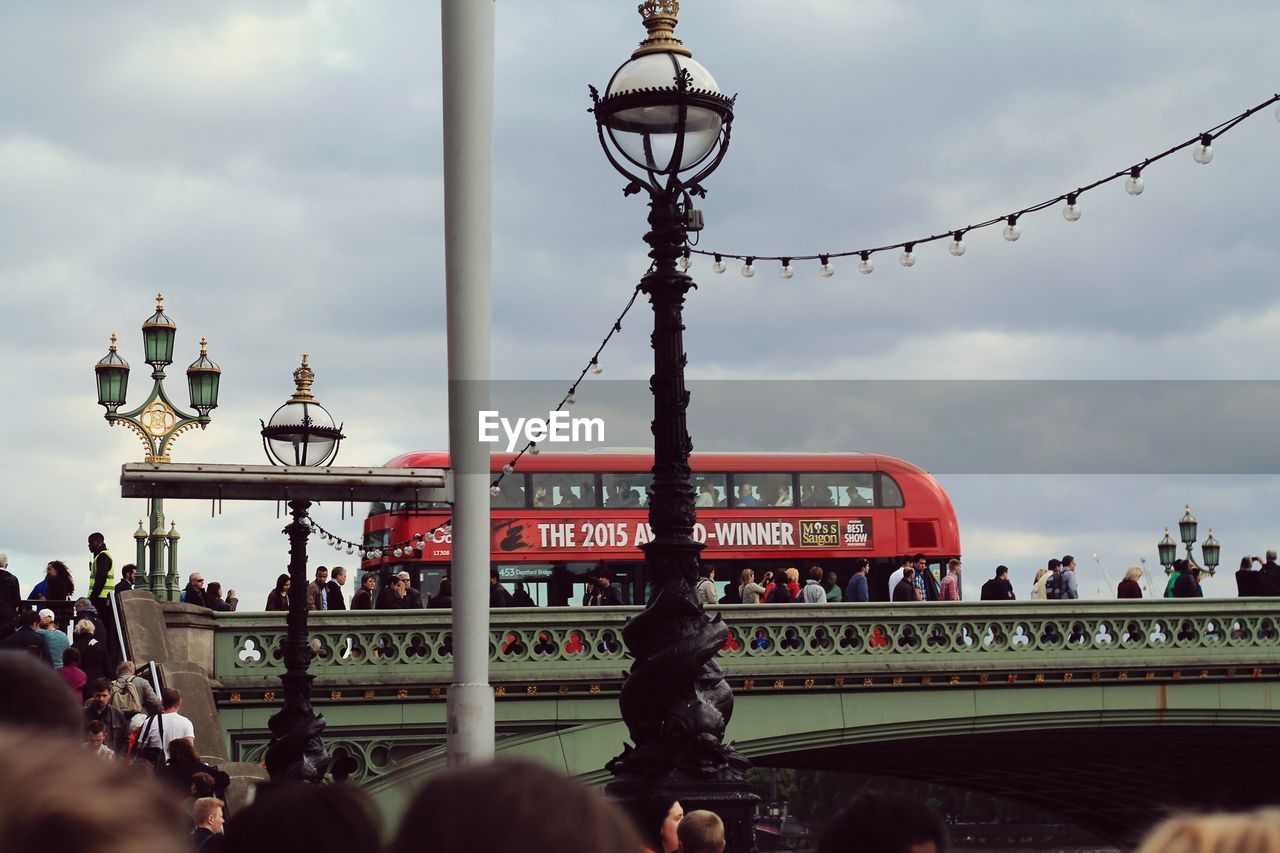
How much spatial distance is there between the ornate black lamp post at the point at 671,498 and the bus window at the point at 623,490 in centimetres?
2548

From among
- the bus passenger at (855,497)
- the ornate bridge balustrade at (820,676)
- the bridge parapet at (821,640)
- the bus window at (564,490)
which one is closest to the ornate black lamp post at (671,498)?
the ornate bridge balustrade at (820,676)

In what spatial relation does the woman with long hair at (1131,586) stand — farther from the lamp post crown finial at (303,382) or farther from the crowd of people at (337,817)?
the crowd of people at (337,817)

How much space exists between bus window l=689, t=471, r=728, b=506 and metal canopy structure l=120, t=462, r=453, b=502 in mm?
17178

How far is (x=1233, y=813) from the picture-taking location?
2.27 meters

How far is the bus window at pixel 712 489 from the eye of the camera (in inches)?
1351

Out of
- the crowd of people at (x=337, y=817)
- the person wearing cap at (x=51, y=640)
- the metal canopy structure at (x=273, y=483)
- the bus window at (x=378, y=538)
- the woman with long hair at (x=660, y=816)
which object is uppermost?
the bus window at (x=378, y=538)

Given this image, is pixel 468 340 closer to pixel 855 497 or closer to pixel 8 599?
pixel 8 599

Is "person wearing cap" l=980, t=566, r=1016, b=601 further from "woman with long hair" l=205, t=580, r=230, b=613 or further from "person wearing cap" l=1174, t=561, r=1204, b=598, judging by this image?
"woman with long hair" l=205, t=580, r=230, b=613

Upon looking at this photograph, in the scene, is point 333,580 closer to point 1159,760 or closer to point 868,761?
point 868,761

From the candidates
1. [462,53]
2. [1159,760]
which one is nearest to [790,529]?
[1159,760]

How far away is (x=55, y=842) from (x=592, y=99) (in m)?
7.05

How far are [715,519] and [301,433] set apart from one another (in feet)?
58.3

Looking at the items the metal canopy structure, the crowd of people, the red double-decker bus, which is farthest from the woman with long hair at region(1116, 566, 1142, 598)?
the crowd of people

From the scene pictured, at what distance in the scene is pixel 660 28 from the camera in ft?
28.7
